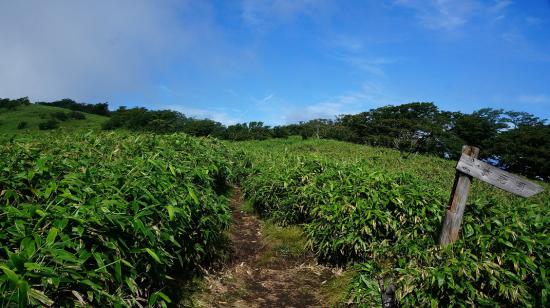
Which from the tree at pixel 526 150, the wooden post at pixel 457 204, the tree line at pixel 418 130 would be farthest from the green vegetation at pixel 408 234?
the tree at pixel 526 150

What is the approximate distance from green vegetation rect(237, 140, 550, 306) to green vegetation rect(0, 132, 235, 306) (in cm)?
199

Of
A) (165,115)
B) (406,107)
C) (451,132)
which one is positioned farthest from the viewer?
(406,107)

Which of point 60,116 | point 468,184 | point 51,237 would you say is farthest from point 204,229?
point 60,116

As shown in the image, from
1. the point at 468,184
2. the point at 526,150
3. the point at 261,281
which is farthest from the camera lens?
the point at 526,150

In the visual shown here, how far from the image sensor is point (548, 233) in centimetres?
404

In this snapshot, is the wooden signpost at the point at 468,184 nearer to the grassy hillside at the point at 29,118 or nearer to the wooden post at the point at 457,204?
the wooden post at the point at 457,204

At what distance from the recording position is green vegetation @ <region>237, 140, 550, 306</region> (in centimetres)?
352

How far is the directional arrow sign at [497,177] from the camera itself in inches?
167

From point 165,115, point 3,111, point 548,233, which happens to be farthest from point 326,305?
point 3,111

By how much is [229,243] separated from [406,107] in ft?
159

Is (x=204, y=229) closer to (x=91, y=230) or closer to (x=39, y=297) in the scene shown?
(x=91, y=230)

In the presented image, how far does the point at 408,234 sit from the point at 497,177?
1427 mm

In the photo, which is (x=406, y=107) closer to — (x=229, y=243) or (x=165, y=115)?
(x=165, y=115)

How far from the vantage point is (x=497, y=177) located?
4293 mm
